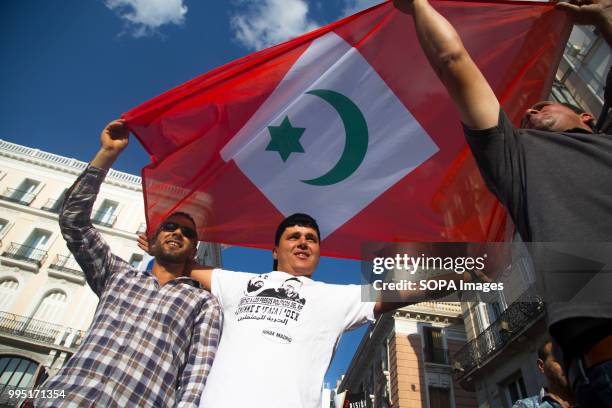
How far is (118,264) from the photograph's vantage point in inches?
110

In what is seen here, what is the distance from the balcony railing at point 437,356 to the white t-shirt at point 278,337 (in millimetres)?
21130

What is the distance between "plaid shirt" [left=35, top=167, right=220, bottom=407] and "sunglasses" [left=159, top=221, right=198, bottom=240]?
16.5 inches

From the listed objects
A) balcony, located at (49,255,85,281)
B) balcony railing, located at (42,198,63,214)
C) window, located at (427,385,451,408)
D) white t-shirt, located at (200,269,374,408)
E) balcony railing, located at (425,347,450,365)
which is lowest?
white t-shirt, located at (200,269,374,408)

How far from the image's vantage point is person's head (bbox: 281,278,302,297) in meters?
2.39

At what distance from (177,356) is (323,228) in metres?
1.82

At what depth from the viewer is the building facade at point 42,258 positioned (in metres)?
21.3

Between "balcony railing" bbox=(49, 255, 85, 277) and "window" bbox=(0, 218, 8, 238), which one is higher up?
"window" bbox=(0, 218, 8, 238)

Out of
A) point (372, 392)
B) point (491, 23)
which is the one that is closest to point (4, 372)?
point (372, 392)

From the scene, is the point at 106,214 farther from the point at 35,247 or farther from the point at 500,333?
the point at 500,333

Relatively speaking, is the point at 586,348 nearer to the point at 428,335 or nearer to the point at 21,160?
the point at 428,335

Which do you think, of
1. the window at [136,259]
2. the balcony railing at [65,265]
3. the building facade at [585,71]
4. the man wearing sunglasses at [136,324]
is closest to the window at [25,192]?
the balcony railing at [65,265]

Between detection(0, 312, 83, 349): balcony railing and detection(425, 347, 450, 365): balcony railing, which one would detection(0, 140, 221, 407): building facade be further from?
detection(425, 347, 450, 365): balcony railing
